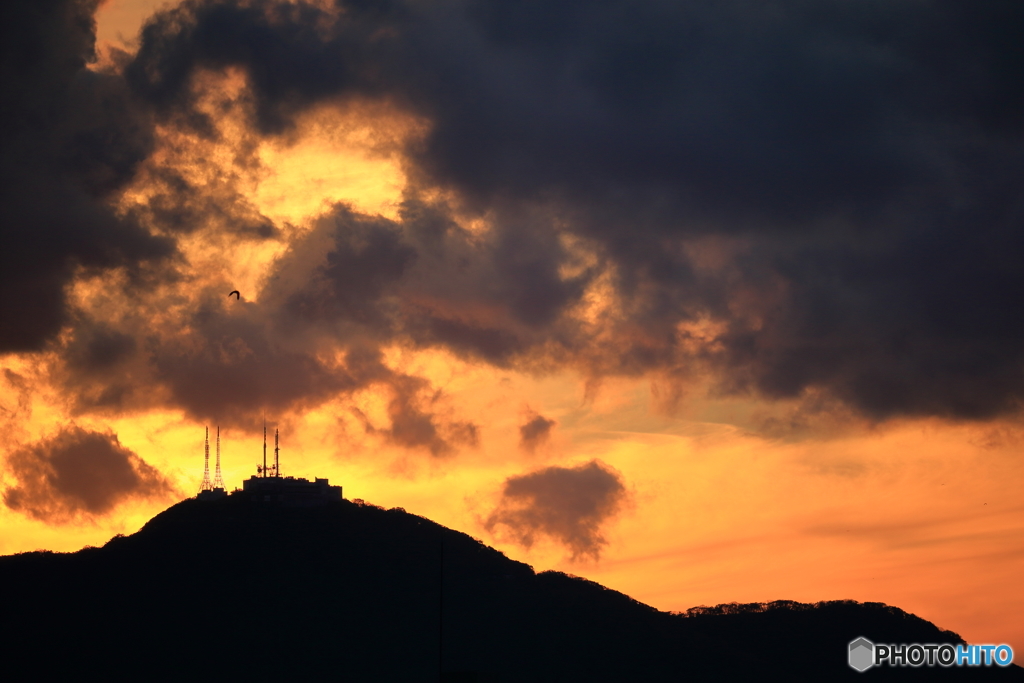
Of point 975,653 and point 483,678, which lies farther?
point 975,653

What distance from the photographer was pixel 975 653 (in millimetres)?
128125

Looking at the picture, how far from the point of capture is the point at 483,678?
7494 cm

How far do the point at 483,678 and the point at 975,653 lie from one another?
7742 centimetres
